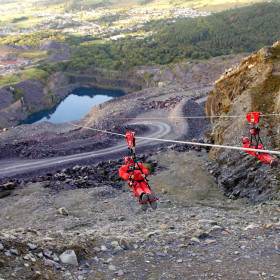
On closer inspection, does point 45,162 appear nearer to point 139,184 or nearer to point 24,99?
point 139,184

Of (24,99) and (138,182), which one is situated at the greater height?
(24,99)

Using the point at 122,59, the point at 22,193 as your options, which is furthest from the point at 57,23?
the point at 22,193

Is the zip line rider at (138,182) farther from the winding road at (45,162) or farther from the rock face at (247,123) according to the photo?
the winding road at (45,162)

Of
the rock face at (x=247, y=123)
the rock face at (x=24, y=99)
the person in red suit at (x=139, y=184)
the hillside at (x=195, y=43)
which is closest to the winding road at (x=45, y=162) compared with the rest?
the rock face at (x=247, y=123)

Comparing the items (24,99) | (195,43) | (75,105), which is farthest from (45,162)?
(195,43)

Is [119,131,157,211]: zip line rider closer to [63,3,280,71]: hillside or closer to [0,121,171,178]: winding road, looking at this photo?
[0,121,171,178]: winding road

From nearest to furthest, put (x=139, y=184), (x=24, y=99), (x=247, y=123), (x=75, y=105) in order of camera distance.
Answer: (x=139, y=184) < (x=247, y=123) < (x=24, y=99) < (x=75, y=105)
